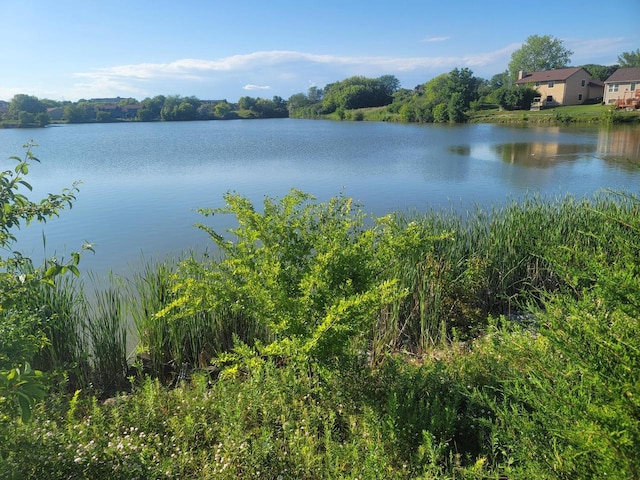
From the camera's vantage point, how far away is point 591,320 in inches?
81.0

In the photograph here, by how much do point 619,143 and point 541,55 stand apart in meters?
73.1

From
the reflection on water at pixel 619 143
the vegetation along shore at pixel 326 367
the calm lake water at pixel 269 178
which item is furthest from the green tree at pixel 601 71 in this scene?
the vegetation along shore at pixel 326 367

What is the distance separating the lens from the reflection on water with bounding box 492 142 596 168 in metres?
21.2

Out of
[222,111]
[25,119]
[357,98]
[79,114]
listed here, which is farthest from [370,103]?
[25,119]

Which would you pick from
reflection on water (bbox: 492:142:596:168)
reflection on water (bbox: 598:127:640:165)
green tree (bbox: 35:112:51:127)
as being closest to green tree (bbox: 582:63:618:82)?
reflection on water (bbox: 598:127:640:165)

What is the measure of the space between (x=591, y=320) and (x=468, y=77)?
226 feet

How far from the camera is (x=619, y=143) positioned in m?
26.7

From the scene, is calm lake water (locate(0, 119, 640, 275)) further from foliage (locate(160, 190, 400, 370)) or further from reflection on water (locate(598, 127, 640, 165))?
foliage (locate(160, 190, 400, 370))

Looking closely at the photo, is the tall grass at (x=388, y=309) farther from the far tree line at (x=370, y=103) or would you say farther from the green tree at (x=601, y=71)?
the green tree at (x=601, y=71)

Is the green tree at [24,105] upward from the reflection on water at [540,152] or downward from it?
upward

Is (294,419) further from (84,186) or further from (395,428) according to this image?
(84,186)

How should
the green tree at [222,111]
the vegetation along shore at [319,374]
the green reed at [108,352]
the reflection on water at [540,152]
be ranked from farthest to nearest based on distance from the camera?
the green tree at [222,111]
the reflection on water at [540,152]
the green reed at [108,352]
the vegetation along shore at [319,374]

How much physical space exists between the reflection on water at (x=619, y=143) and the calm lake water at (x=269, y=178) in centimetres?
9

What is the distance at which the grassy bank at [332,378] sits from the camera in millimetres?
2020
